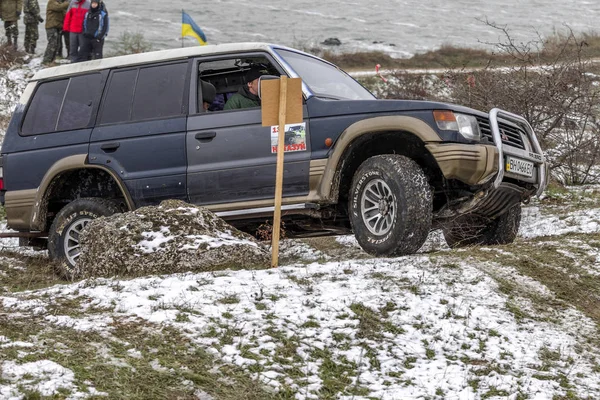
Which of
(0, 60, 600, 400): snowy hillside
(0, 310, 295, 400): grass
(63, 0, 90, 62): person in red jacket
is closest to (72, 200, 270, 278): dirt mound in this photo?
(0, 60, 600, 400): snowy hillside

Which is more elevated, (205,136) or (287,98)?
(287,98)

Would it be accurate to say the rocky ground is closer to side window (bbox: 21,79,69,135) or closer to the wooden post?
the wooden post

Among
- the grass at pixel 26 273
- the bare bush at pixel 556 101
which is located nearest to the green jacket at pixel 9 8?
the bare bush at pixel 556 101

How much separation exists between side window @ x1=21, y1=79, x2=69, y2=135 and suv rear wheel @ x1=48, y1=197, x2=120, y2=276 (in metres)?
0.84

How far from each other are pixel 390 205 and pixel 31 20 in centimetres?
1481

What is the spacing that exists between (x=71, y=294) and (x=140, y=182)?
78.9 inches

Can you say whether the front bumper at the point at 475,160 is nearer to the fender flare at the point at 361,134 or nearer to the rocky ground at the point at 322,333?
the fender flare at the point at 361,134

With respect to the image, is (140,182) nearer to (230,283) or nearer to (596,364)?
(230,283)

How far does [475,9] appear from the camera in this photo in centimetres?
5066

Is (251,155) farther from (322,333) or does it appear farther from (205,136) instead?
(322,333)

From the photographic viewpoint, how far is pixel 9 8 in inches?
750

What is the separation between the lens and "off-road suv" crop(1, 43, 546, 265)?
21.7ft

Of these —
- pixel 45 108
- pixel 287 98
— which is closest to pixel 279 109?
pixel 287 98

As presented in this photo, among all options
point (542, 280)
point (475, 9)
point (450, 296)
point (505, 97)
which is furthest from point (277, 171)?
point (475, 9)
